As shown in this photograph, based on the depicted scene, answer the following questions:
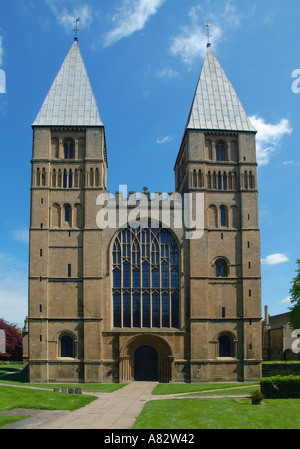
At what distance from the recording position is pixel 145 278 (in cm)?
4375

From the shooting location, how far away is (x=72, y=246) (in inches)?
1714

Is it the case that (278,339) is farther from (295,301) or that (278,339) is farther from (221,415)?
(221,415)

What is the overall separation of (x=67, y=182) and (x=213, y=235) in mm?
14410

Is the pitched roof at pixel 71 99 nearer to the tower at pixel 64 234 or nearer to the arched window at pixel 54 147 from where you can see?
A: the tower at pixel 64 234

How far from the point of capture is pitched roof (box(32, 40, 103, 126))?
45938 mm

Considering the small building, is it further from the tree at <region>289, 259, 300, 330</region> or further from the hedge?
the hedge

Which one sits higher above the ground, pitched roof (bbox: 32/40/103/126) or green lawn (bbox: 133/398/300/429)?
pitched roof (bbox: 32/40/103/126)

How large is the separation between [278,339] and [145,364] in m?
28.0

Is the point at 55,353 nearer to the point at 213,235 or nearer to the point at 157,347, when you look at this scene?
the point at 157,347

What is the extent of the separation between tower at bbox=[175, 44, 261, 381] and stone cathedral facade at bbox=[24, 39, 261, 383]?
Answer: 9cm
